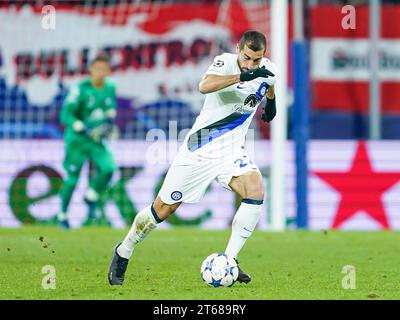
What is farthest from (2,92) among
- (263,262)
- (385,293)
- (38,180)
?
(385,293)

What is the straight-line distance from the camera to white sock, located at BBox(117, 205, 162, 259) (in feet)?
30.9

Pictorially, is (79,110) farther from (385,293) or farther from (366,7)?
(385,293)

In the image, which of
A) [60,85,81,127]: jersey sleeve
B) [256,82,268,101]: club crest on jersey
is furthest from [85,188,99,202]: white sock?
[256,82,268,101]: club crest on jersey

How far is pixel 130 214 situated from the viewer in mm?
17406

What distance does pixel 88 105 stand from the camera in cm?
1675

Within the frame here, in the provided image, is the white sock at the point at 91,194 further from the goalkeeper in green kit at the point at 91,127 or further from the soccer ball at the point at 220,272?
the soccer ball at the point at 220,272

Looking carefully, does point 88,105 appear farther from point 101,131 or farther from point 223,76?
point 223,76

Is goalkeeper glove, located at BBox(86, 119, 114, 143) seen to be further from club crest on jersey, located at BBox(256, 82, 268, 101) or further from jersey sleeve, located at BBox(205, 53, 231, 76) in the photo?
jersey sleeve, located at BBox(205, 53, 231, 76)

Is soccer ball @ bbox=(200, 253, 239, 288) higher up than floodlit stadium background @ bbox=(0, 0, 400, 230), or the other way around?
floodlit stadium background @ bbox=(0, 0, 400, 230)

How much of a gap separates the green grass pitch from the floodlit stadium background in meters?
1.27

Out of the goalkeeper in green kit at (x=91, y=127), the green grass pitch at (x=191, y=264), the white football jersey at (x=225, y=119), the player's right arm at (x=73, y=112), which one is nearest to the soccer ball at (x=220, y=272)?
the green grass pitch at (x=191, y=264)

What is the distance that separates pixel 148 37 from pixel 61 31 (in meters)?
1.52

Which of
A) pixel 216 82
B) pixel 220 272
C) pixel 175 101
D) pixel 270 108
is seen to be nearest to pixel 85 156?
pixel 175 101

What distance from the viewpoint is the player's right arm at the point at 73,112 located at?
16516 millimetres
